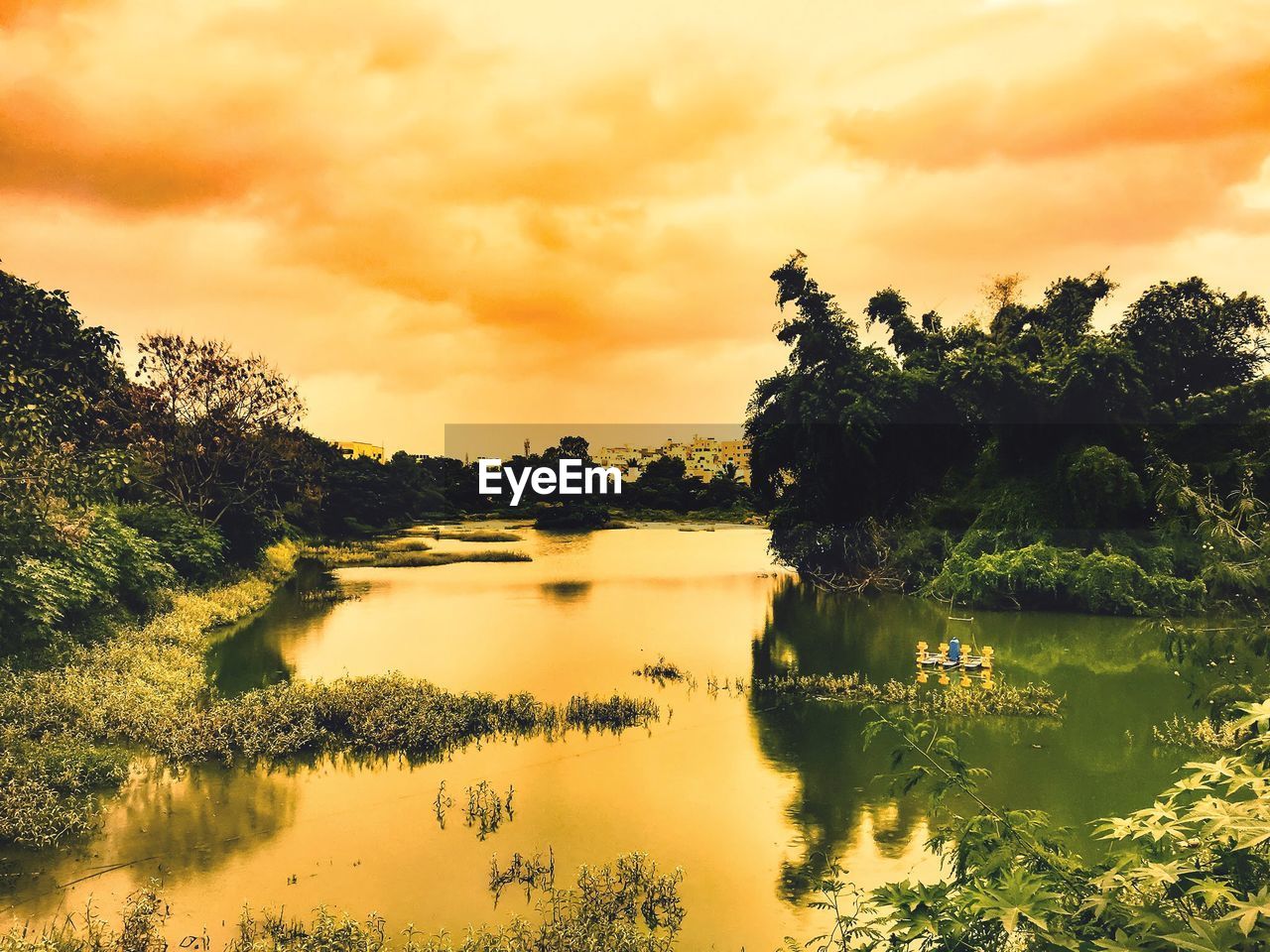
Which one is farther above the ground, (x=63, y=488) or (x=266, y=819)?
(x=63, y=488)

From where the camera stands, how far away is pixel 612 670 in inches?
845

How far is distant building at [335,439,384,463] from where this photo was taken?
68938 mm

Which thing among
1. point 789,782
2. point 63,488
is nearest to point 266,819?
point 789,782

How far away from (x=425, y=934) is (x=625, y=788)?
4996 mm

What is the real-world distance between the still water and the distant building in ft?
147

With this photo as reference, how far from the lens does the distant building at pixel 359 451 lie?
6894cm

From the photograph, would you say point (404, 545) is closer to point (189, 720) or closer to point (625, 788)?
point (189, 720)

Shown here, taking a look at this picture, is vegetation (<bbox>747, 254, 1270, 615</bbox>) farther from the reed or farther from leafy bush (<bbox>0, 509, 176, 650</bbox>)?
leafy bush (<bbox>0, 509, 176, 650</bbox>)

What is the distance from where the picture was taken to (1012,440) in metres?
35.5

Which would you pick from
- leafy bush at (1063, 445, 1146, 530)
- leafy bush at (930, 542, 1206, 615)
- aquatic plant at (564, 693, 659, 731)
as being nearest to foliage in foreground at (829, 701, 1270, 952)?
aquatic plant at (564, 693, 659, 731)

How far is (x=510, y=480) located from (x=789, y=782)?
265 ft

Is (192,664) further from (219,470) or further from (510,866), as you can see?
(219,470)

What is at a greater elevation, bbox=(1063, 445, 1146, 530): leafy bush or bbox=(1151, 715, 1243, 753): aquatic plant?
bbox=(1063, 445, 1146, 530): leafy bush

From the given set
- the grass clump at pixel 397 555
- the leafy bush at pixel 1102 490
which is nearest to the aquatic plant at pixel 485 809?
the leafy bush at pixel 1102 490
